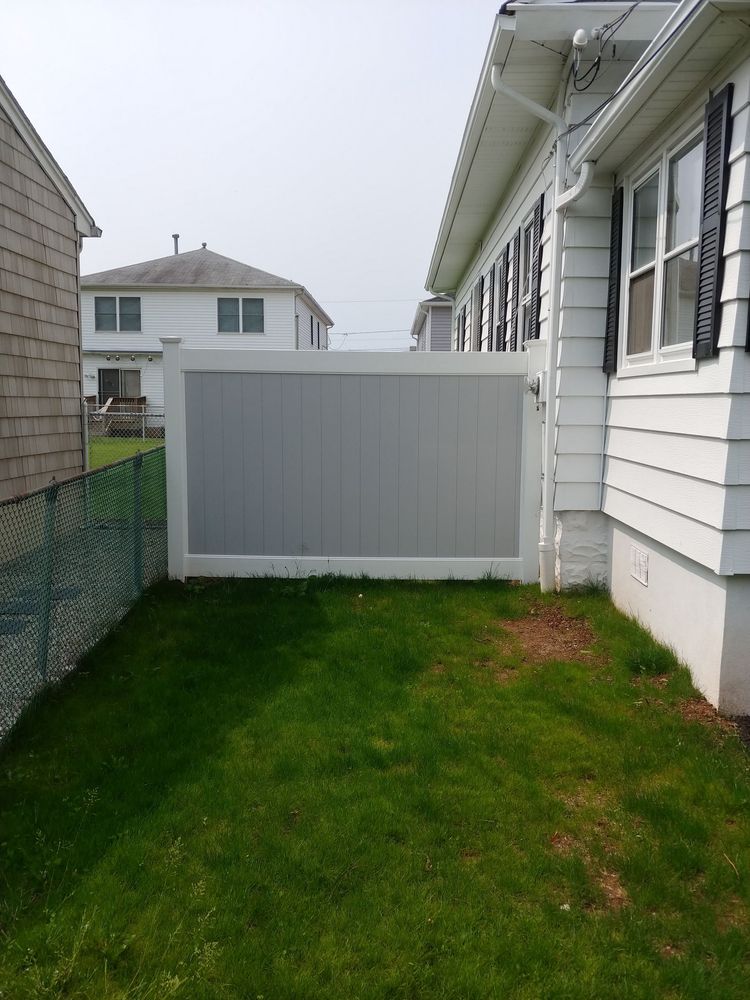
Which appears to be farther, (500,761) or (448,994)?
(500,761)

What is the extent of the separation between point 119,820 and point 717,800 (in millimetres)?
2224

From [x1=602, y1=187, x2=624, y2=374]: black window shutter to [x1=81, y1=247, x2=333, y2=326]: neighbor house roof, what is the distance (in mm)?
18715

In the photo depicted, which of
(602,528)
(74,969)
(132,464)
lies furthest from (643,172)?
(74,969)

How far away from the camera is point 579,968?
6.97 ft

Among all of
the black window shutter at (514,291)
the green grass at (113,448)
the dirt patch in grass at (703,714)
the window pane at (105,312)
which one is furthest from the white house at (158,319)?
the dirt patch in grass at (703,714)

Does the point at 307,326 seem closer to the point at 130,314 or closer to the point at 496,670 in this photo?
the point at 130,314

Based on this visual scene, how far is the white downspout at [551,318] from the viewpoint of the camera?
5172mm

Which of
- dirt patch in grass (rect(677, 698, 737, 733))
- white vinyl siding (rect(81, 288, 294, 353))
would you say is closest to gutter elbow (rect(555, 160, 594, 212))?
dirt patch in grass (rect(677, 698, 737, 733))

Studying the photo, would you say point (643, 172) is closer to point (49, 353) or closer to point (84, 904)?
point (84, 904)

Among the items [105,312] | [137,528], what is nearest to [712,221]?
[137,528]

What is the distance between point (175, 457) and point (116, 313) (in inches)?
749

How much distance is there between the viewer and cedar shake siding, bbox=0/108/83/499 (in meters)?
6.58

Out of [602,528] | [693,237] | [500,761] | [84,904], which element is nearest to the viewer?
[84,904]

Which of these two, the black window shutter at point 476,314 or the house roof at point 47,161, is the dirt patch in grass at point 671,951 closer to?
the house roof at point 47,161
